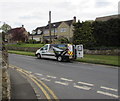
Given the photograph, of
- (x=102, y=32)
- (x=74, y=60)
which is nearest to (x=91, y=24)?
(x=102, y=32)

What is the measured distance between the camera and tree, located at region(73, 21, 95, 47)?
2364 cm

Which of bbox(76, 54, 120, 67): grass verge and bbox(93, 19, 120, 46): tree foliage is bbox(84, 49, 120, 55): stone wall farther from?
bbox(76, 54, 120, 67): grass verge

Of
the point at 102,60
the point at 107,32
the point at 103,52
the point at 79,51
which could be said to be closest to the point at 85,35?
the point at 107,32

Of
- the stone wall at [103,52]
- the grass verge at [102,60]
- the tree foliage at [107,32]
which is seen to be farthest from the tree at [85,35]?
the grass verge at [102,60]

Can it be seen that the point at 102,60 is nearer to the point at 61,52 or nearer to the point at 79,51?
the point at 79,51

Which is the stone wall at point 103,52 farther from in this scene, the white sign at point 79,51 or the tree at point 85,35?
the white sign at point 79,51

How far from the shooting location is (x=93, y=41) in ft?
78.3

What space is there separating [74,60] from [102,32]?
34.3 ft

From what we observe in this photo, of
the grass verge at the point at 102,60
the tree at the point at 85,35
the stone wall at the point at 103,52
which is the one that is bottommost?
the grass verge at the point at 102,60

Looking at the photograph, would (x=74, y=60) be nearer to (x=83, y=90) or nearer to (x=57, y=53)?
(x=57, y=53)

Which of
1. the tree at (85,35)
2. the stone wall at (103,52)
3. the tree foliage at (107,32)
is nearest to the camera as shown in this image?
the stone wall at (103,52)

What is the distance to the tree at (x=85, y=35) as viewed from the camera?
23.6 m

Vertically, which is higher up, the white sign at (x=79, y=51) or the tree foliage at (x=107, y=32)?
the tree foliage at (x=107, y=32)

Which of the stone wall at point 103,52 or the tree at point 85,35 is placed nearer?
the stone wall at point 103,52
